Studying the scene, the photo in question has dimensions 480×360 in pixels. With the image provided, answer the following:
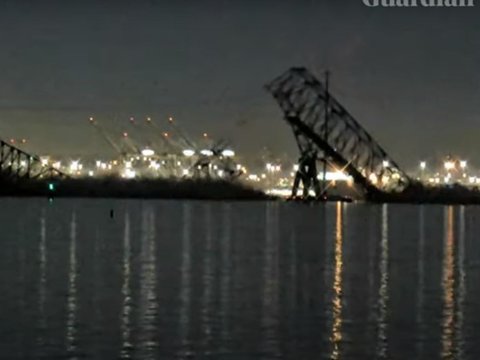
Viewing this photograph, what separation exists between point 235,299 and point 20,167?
141 m

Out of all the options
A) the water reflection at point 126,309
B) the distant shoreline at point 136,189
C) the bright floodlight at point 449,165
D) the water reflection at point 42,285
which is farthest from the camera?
the bright floodlight at point 449,165

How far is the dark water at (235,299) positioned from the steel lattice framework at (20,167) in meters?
116

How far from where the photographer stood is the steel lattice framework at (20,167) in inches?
6093

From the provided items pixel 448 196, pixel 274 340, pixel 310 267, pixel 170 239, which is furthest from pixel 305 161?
pixel 274 340

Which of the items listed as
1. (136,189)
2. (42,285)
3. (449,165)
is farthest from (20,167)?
(42,285)

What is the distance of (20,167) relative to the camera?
159 m

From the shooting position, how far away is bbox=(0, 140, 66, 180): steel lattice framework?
154750 millimetres

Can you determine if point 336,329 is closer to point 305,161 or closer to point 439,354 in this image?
point 439,354

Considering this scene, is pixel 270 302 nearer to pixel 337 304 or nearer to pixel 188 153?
pixel 337 304

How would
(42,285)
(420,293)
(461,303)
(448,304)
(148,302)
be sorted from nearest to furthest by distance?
1. (148,302)
2. (448,304)
3. (461,303)
4. (420,293)
5. (42,285)

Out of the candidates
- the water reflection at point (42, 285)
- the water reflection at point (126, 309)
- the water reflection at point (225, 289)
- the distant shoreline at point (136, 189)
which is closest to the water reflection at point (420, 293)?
the water reflection at point (225, 289)

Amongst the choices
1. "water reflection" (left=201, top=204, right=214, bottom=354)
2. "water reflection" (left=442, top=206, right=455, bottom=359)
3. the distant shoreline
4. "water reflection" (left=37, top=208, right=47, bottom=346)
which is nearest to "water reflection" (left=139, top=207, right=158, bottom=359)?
"water reflection" (left=201, top=204, right=214, bottom=354)

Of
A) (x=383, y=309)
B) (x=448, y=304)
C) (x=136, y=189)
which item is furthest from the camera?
(x=136, y=189)

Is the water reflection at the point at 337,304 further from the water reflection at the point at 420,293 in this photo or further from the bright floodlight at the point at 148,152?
the bright floodlight at the point at 148,152
